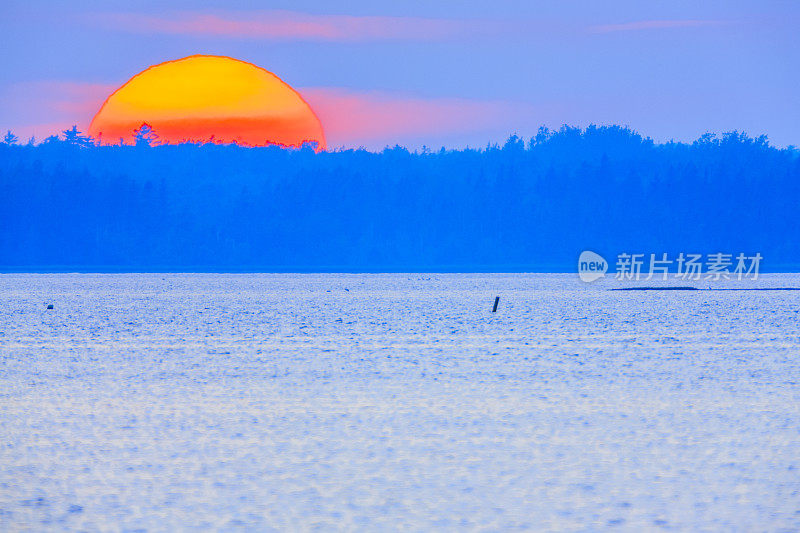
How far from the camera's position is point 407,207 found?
5822 inches

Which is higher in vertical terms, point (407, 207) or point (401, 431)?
point (407, 207)

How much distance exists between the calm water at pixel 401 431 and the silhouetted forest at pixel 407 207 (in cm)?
10972

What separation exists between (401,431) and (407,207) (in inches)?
5427

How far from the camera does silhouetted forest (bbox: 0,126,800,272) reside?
439 ft

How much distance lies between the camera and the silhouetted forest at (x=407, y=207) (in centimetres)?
13388

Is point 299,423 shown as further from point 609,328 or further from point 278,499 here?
point 609,328

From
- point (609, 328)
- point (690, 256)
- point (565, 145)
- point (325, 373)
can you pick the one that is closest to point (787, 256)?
point (690, 256)

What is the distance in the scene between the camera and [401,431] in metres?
10.3

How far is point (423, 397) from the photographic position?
12.6 m

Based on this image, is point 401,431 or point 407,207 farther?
point 407,207

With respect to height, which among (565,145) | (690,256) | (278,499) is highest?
(565,145)

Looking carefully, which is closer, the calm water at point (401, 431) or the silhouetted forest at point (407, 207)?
the calm water at point (401, 431)

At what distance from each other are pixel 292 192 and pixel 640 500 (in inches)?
5498

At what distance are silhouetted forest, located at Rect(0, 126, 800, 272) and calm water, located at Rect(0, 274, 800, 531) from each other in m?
110
